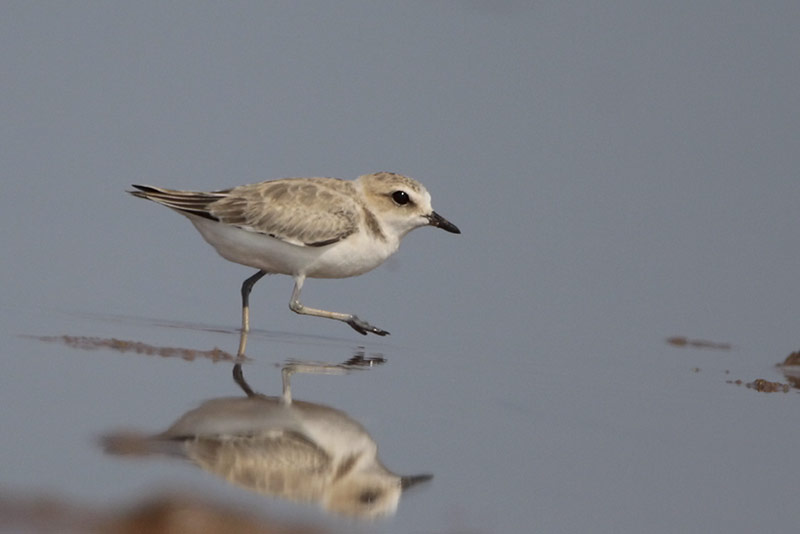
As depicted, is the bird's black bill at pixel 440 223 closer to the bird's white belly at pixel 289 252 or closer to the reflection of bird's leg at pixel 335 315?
the bird's white belly at pixel 289 252

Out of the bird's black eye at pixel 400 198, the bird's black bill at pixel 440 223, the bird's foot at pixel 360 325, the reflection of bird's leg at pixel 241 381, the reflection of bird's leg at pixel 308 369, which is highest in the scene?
the bird's black eye at pixel 400 198

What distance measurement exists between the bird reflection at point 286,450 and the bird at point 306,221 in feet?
10.6

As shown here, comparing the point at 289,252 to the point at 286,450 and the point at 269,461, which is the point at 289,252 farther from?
the point at 269,461

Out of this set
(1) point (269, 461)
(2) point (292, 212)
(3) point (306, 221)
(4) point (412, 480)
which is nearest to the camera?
(1) point (269, 461)

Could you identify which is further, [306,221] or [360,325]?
[360,325]

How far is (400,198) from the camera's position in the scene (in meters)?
14.0

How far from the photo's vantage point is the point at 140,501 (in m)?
7.43

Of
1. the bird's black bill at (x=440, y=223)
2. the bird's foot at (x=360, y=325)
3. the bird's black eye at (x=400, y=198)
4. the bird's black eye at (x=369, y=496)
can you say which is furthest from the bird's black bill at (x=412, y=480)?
the bird's black bill at (x=440, y=223)

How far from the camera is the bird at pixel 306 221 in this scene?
13391mm

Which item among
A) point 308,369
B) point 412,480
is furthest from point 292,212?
point 412,480

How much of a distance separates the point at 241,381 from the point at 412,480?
2706mm

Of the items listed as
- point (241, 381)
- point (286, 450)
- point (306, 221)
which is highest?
point (306, 221)

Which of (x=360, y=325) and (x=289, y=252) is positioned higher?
(x=289, y=252)

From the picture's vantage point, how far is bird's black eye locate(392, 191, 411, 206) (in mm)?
13922
